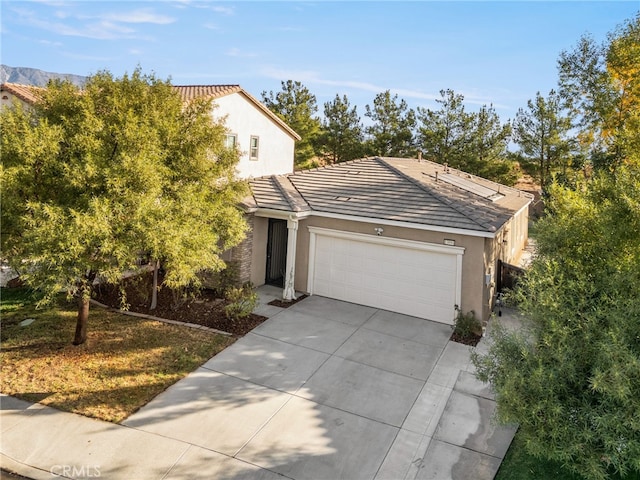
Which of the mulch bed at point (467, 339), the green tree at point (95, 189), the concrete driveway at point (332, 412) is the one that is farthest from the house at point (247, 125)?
the mulch bed at point (467, 339)

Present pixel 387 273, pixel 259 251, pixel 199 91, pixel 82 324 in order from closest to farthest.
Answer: pixel 82 324 → pixel 387 273 → pixel 259 251 → pixel 199 91

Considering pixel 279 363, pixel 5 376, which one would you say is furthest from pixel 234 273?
pixel 5 376

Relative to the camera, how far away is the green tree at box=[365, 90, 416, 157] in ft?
115

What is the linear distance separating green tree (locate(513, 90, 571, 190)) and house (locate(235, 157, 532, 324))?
55.2 ft

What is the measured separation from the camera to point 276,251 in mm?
14680

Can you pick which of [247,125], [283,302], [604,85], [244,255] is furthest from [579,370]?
[247,125]

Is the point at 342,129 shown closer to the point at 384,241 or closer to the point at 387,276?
the point at 384,241

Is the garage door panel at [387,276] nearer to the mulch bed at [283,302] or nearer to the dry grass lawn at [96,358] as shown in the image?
the mulch bed at [283,302]

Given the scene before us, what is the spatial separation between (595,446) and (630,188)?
461cm

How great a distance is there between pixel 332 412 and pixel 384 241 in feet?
19.7

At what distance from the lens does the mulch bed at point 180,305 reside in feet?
35.2

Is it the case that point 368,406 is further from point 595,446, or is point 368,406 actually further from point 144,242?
point 144,242

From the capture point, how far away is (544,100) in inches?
1090

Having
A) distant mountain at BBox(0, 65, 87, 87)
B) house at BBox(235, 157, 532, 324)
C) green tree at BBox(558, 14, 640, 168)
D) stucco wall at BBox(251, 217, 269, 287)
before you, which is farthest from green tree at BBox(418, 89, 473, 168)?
distant mountain at BBox(0, 65, 87, 87)
